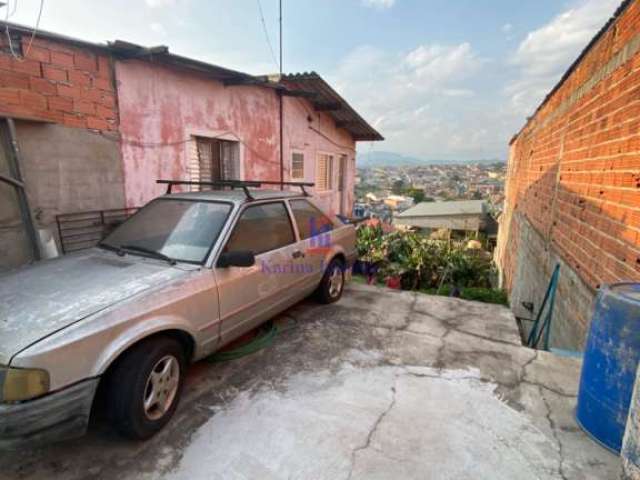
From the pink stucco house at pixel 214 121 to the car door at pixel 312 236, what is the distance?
45 cm

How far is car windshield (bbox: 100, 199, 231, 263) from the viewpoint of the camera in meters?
2.79

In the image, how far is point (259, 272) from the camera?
10.3 ft

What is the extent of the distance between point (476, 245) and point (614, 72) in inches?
500

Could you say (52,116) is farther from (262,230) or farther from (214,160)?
(262,230)

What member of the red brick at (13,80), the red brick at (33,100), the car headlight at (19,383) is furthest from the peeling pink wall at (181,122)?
the car headlight at (19,383)

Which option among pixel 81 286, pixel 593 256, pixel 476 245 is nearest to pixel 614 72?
pixel 593 256

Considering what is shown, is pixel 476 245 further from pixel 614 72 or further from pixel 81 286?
pixel 81 286

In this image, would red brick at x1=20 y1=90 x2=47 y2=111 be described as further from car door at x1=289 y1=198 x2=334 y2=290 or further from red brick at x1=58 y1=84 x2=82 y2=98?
car door at x1=289 y1=198 x2=334 y2=290

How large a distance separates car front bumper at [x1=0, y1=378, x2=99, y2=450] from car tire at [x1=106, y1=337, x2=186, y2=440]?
17 centimetres

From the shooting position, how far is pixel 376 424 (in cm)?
242

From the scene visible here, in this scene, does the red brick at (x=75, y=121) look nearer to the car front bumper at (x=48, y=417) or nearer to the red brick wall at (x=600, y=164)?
the car front bumper at (x=48, y=417)

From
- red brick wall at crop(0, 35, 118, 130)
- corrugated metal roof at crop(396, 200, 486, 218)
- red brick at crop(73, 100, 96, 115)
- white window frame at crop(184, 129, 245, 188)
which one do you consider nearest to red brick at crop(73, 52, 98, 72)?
red brick wall at crop(0, 35, 118, 130)

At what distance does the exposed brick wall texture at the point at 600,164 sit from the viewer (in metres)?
2.46

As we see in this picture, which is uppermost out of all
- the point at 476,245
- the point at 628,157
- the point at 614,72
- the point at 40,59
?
the point at 40,59
